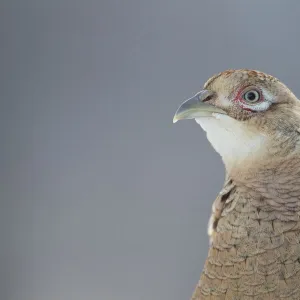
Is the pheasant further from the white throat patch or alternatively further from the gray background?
the gray background

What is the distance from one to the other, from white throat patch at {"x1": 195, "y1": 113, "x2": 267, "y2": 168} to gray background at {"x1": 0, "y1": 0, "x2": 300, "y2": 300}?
1578 mm

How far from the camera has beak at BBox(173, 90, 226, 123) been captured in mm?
945

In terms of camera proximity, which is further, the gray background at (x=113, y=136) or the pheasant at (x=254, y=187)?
the gray background at (x=113, y=136)

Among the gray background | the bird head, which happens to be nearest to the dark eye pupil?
the bird head

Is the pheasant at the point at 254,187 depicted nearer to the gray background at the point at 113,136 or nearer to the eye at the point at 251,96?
the eye at the point at 251,96

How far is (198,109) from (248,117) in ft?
0.31

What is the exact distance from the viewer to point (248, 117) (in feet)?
3.04

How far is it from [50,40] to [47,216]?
92 cm

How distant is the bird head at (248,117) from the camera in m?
0.92

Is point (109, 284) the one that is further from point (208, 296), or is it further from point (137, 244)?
point (208, 296)

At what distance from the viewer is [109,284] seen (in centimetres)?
257

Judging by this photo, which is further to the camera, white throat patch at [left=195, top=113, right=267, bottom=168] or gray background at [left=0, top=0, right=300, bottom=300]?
gray background at [left=0, top=0, right=300, bottom=300]


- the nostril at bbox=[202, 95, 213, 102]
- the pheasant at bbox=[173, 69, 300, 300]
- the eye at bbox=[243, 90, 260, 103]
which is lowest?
the pheasant at bbox=[173, 69, 300, 300]

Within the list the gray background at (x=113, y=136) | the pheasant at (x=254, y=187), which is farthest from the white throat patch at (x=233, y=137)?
the gray background at (x=113, y=136)
